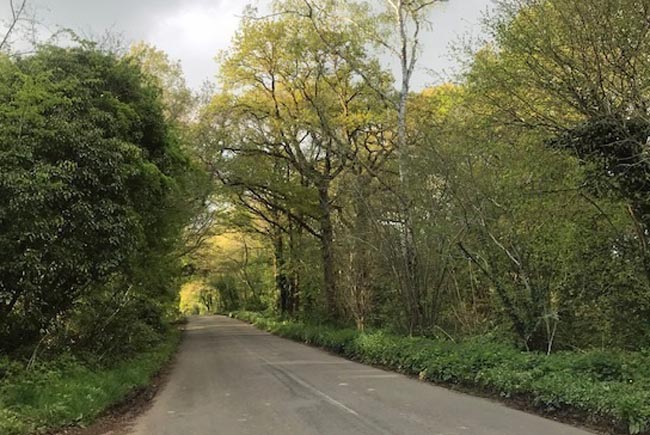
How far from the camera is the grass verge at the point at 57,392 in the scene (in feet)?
27.0

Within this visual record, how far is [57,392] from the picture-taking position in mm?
9875

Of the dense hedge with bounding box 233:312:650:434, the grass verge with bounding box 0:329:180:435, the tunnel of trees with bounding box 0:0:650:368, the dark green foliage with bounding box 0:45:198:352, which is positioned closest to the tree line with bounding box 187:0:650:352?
the tunnel of trees with bounding box 0:0:650:368

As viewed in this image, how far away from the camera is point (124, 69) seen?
14633mm

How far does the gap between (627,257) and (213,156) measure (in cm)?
1863

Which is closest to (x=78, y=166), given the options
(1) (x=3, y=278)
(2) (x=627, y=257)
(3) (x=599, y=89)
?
(1) (x=3, y=278)

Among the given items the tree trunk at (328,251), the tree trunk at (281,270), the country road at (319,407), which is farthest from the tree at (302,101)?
the country road at (319,407)

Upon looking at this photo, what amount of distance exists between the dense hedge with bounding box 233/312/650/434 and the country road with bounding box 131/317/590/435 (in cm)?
51

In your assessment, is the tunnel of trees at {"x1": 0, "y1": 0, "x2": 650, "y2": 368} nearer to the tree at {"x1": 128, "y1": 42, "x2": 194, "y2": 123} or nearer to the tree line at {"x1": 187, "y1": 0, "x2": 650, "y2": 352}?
the tree line at {"x1": 187, "y1": 0, "x2": 650, "y2": 352}

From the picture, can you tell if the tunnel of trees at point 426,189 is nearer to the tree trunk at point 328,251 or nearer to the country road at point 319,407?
the tree trunk at point 328,251

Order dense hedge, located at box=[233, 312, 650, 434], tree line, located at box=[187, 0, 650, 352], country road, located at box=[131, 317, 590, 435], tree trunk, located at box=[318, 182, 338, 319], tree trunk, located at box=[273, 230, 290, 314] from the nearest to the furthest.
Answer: dense hedge, located at box=[233, 312, 650, 434] < country road, located at box=[131, 317, 590, 435] < tree line, located at box=[187, 0, 650, 352] < tree trunk, located at box=[318, 182, 338, 319] < tree trunk, located at box=[273, 230, 290, 314]

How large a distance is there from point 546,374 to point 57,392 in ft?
28.1

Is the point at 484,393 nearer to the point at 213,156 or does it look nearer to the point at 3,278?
the point at 3,278

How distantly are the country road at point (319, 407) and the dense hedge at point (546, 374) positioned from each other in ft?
1.67

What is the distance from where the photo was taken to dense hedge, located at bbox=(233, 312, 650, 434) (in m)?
8.02
